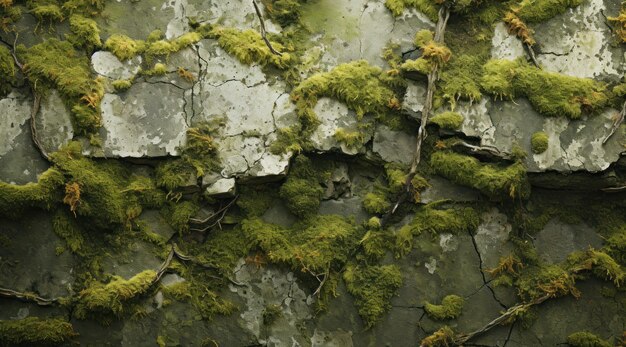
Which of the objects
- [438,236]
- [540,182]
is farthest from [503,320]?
[540,182]

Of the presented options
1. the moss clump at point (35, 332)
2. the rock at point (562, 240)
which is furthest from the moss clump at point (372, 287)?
the moss clump at point (35, 332)

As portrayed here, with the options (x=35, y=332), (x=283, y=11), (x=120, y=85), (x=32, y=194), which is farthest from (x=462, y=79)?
(x=35, y=332)

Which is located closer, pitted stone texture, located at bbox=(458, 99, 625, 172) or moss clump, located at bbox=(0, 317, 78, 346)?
moss clump, located at bbox=(0, 317, 78, 346)

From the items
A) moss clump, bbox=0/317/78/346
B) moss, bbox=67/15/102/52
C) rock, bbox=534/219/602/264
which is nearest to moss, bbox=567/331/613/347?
rock, bbox=534/219/602/264

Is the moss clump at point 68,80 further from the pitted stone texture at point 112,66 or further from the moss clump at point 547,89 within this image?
the moss clump at point 547,89

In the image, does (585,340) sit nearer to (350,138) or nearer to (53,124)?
(350,138)

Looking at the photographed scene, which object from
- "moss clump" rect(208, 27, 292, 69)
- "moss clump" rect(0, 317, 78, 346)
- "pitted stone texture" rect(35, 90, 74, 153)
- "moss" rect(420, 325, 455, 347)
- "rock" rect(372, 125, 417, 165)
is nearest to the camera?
"moss clump" rect(0, 317, 78, 346)

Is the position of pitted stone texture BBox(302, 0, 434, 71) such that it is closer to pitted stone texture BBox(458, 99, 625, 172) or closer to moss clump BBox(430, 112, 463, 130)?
moss clump BBox(430, 112, 463, 130)
